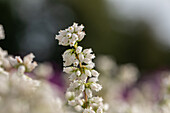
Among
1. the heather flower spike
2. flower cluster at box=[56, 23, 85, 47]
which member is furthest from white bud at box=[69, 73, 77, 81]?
flower cluster at box=[56, 23, 85, 47]

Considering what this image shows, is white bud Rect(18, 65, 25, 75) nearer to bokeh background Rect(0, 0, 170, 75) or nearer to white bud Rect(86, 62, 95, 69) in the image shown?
white bud Rect(86, 62, 95, 69)

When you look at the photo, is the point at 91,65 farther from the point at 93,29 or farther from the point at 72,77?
the point at 93,29

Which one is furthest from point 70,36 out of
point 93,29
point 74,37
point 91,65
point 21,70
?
point 93,29

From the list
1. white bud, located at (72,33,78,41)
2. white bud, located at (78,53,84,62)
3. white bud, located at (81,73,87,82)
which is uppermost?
white bud, located at (72,33,78,41)

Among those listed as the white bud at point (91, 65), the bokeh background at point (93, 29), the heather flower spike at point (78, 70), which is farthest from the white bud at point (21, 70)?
the bokeh background at point (93, 29)

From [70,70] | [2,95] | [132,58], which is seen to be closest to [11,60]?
[70,70]

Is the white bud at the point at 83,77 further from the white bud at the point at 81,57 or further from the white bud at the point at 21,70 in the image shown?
the white bud at the point at 21,70

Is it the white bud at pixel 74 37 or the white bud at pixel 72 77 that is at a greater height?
the white bud at pixel 74 37

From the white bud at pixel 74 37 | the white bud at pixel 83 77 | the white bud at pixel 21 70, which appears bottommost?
the white bud at pixel 83 77
